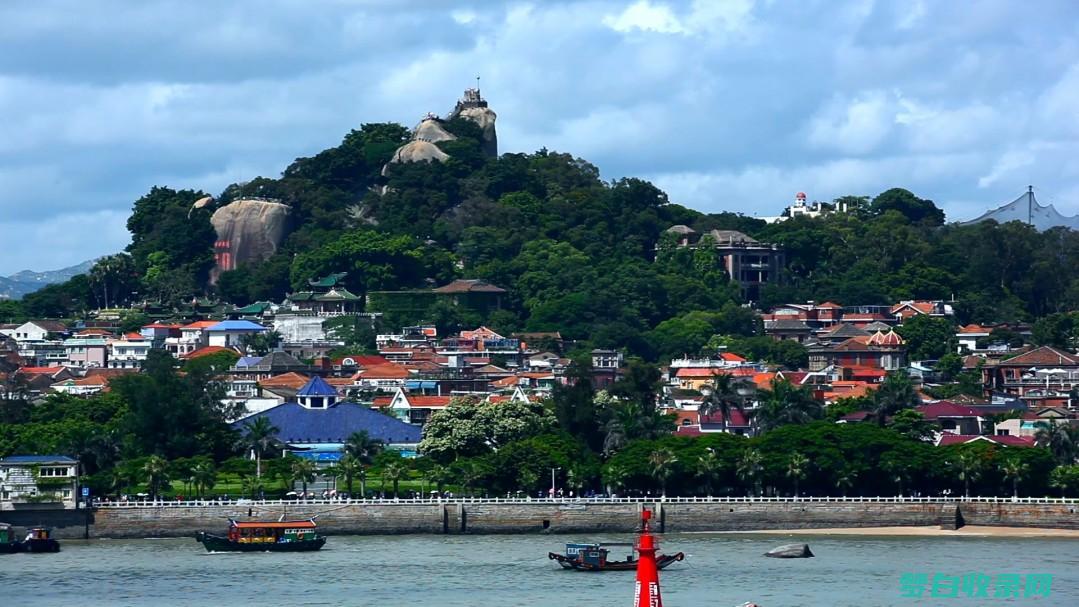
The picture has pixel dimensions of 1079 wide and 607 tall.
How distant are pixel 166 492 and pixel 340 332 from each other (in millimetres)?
56309

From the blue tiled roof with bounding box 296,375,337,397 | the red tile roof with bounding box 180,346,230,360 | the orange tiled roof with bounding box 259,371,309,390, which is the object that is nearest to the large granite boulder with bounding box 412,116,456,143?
the red tile roof with bounding box 180,346,230,360

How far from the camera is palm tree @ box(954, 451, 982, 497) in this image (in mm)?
81625

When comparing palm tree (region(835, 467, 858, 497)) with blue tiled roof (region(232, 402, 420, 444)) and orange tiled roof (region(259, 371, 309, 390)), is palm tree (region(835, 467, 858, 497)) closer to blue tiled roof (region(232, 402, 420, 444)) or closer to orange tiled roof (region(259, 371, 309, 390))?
blue tiled roof (region(232, 402, 420, 444))

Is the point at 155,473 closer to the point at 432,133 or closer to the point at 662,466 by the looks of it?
the point at 662,466

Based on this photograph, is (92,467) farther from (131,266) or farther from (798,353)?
(131,266)

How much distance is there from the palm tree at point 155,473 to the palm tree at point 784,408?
24765 mm

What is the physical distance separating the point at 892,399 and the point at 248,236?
69.5 metres

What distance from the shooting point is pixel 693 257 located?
495ft

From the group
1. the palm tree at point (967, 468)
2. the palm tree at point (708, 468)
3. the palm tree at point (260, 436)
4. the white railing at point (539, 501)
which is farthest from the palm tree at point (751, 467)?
the palm tree at point (260, 436)

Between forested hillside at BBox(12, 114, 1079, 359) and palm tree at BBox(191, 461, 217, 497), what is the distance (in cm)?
5589

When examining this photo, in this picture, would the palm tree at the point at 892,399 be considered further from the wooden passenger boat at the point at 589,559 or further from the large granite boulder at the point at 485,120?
the large granite boulder at the point at 485,120

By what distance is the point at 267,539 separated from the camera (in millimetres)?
74062

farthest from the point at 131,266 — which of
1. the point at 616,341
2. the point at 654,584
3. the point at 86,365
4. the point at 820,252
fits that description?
the point at 654,584

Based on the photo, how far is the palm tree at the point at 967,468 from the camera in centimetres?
8162
